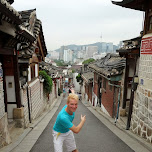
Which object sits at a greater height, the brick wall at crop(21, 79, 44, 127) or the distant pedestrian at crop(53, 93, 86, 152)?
the distant pedestrian at crop(53, 93, 86, 152)

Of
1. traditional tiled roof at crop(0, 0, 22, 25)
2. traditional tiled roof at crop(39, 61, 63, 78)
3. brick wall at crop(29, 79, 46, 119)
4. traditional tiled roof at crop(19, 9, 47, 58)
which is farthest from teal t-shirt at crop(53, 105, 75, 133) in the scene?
traditional tiled roof at crop(39, 61, 63, 78)

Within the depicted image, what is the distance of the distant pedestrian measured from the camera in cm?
297

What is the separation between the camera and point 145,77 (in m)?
5.33

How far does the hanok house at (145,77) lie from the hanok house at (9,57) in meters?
3.56

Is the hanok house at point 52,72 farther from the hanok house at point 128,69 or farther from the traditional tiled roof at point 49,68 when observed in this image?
the hanok house at point 128,69

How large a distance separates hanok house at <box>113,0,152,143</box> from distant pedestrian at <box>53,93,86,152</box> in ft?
9.76

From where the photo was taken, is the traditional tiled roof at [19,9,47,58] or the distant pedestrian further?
the traditional tiled roof at [19,9,47,58]

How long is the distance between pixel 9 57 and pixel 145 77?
17.9ft

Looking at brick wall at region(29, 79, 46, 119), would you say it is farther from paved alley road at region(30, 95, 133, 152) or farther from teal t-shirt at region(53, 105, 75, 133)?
teal t-shirt at region(53, 105, 75, 133)

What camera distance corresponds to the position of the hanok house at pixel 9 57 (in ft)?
12.3

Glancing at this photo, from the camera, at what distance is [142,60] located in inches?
218

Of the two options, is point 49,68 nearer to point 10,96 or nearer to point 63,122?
point 10,96

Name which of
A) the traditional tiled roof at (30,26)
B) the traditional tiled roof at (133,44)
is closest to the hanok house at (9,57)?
the traditional tiled roof at (30,26)

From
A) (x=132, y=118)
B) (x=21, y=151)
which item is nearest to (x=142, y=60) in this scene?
(x=132, y=118)
